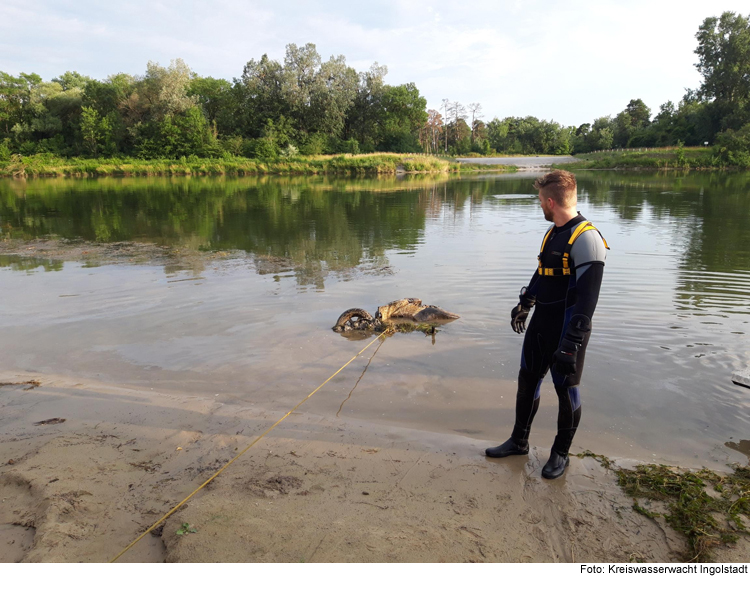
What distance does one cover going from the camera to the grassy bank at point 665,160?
51000mm

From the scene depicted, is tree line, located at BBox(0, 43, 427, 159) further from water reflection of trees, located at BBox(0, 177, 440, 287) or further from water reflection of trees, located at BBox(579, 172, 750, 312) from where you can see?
water reflection of trees, located at BBox(579, 172, 750, 312)

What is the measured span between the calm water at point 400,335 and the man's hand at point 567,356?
0.96 m

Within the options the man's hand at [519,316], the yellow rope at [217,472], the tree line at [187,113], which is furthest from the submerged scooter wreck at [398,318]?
the tree line at [187,113]

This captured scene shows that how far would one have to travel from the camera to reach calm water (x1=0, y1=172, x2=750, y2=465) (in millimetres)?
4242

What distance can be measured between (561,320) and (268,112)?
5957 cm

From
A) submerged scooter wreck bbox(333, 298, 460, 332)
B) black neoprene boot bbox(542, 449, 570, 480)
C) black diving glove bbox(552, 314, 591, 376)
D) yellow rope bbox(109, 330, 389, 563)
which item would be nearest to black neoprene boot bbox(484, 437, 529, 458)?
black neoprene boot bbox(542, 449, 570, 480)

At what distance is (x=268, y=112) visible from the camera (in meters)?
56.7

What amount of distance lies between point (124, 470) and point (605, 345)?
513 centimetres

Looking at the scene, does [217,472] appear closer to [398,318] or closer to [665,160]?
[398,318]

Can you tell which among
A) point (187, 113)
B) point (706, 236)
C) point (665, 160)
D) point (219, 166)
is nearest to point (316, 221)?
point (706, 236)

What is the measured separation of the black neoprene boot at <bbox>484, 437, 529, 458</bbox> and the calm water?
0.22 metres

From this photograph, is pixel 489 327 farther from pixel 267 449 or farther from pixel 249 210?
pixel 249 210

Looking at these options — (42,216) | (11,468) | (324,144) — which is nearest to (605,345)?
(11,468)

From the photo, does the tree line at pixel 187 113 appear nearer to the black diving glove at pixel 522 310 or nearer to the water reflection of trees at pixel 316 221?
the water reflection of trees at pixel 316 221
